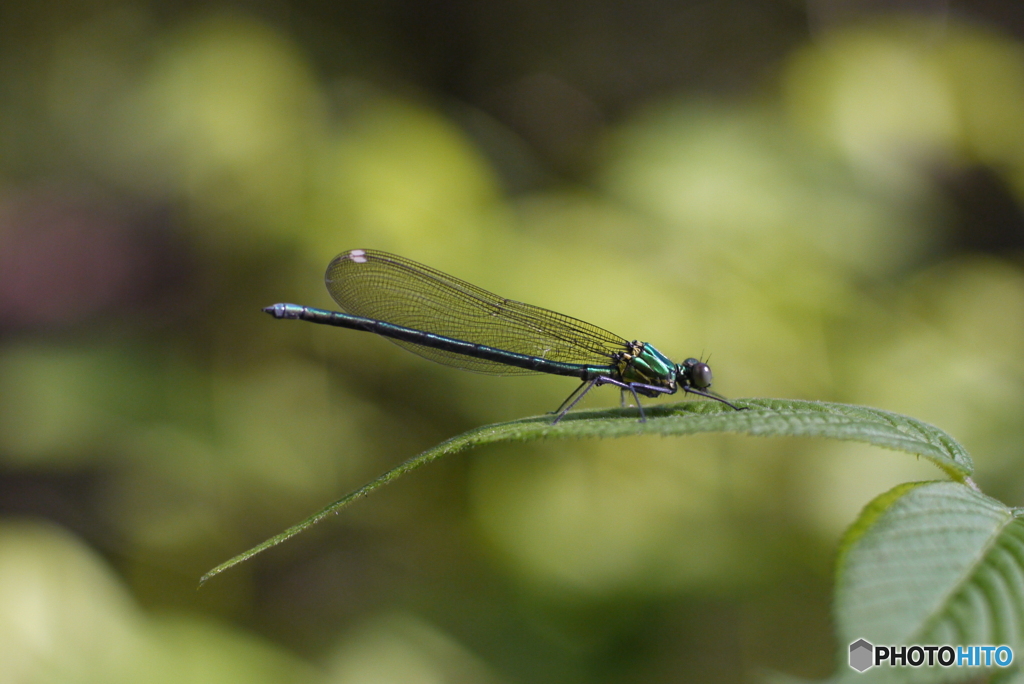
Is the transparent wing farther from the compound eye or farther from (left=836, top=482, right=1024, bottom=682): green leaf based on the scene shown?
(left=836, top=482, right=1024, bottom=682): green leaf

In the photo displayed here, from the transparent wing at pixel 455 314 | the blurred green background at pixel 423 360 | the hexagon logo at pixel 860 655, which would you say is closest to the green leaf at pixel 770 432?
the hexagon logo at pixel 860 655

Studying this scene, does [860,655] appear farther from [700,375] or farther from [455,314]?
[455,314]

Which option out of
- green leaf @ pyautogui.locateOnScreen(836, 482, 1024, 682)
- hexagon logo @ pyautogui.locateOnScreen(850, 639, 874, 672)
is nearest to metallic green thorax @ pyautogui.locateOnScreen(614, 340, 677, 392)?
green leaf @ pyautogui.locateOnScreen(836, 482, 1024, 682)

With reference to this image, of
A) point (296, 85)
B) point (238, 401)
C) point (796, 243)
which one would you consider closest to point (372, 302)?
point (238, 401)

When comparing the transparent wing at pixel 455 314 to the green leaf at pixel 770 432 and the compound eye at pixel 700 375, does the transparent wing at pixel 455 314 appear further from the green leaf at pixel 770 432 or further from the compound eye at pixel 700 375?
the green leaf at pixel 770 432

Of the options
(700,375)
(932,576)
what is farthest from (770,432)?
(700,375)

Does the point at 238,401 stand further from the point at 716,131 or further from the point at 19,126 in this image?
the point at 716,131
